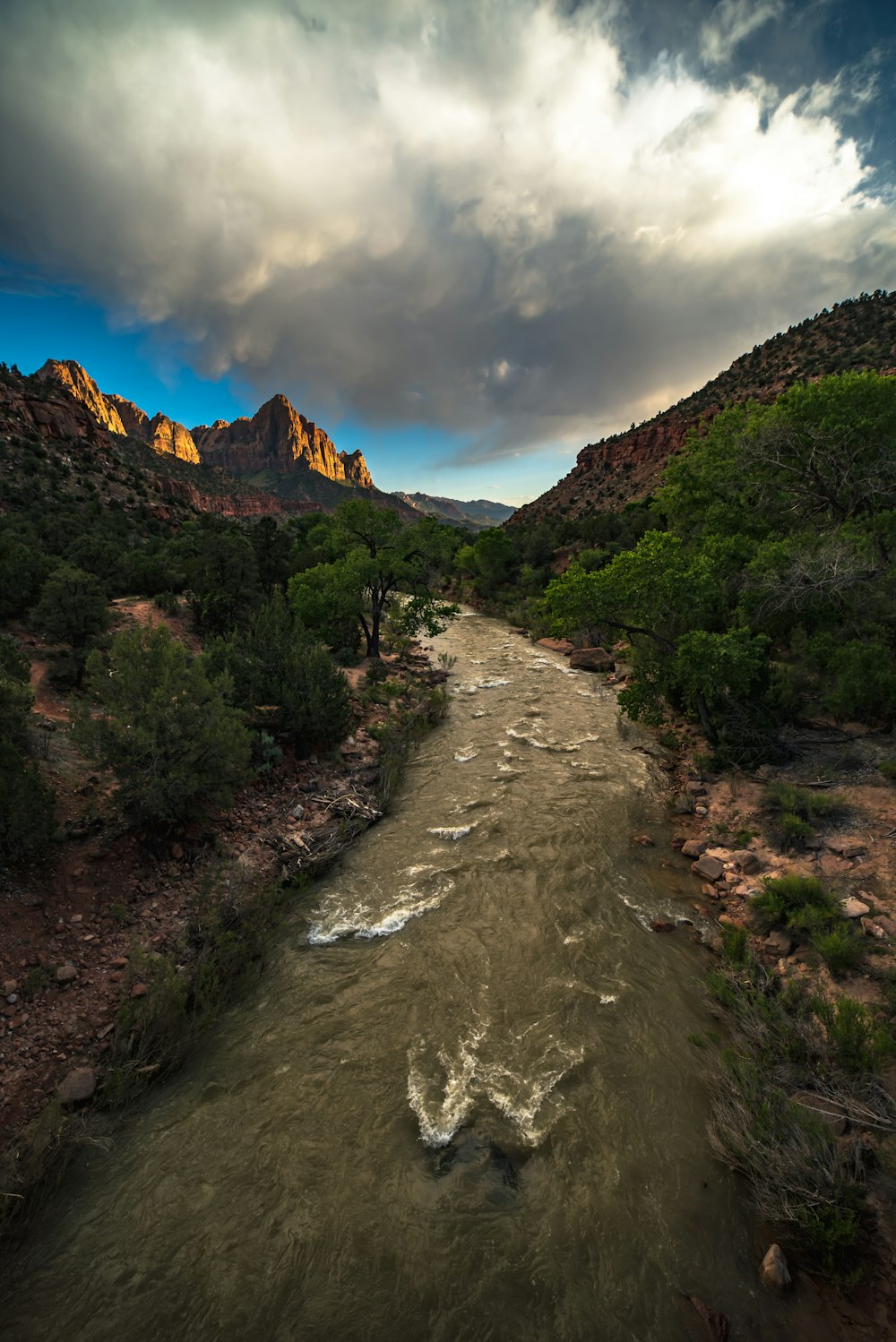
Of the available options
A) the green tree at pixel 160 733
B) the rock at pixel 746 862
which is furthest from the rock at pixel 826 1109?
the green tree at pixel 160 733

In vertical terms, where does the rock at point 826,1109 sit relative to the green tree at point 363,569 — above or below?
below

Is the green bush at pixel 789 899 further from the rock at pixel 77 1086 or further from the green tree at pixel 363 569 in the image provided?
the green tree at pixel 363 569

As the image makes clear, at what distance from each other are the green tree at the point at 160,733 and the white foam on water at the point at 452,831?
4561mm

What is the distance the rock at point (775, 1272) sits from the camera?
4199 mm

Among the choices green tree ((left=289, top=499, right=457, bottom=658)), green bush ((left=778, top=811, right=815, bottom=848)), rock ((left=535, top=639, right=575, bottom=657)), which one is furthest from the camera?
rock ((left=535, top=639, right=575, bottom=657))

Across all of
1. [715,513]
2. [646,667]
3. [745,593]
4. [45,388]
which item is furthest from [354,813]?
[45,388]

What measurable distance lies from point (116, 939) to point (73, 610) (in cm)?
1081

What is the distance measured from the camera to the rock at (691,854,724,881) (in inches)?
371

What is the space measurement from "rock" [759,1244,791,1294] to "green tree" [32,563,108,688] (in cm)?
1674

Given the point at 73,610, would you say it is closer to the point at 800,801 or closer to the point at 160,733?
the point at 160,733

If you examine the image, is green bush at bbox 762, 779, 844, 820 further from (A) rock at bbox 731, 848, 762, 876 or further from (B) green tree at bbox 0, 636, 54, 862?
(B) green tree at bbox 0, 636, 54, 862

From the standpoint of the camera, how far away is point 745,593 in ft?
45.0

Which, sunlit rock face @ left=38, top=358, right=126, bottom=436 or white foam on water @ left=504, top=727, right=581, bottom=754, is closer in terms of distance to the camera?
white foam on water @ left=504, top=727, right=581, bottom=754

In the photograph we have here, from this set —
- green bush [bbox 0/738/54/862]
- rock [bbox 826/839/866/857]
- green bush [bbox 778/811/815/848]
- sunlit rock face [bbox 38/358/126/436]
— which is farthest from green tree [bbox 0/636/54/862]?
sunlit rock face [bbox 38/358/126/436]
